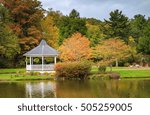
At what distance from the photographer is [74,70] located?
1601 inches

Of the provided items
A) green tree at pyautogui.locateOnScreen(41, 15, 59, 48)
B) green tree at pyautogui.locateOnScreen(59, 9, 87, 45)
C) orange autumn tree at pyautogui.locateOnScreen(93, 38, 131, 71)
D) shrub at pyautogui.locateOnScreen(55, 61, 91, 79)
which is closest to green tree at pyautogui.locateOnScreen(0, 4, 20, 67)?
green tree at pyautogui.locateOnScreen(41, 15, 59, 48)

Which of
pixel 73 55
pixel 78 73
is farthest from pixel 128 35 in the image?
pixel 78 73

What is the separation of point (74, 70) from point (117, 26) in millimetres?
25004

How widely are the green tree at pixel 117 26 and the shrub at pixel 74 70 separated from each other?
2297cm

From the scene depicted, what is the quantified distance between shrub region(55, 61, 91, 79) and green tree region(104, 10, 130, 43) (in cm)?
2297

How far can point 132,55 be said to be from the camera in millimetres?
58000

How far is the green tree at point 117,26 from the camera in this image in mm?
63500

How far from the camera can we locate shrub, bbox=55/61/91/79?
133ft

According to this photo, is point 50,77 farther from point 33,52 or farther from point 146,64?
point 146,64

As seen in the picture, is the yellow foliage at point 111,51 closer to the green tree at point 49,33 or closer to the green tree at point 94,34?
the green tree at point 49,33

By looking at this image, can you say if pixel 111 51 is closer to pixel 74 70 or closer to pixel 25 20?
pixel 74 70

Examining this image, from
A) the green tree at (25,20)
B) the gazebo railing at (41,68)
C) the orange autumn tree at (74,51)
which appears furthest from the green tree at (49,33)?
the gazebo railing at (41,68)

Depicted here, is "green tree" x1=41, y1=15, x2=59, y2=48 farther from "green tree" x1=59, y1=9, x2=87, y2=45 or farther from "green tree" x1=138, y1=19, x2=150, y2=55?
"green tree" x1=138, y1=19, x2=150, y2=55

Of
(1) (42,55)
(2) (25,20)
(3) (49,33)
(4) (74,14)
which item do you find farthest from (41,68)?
(4) (74,14)
